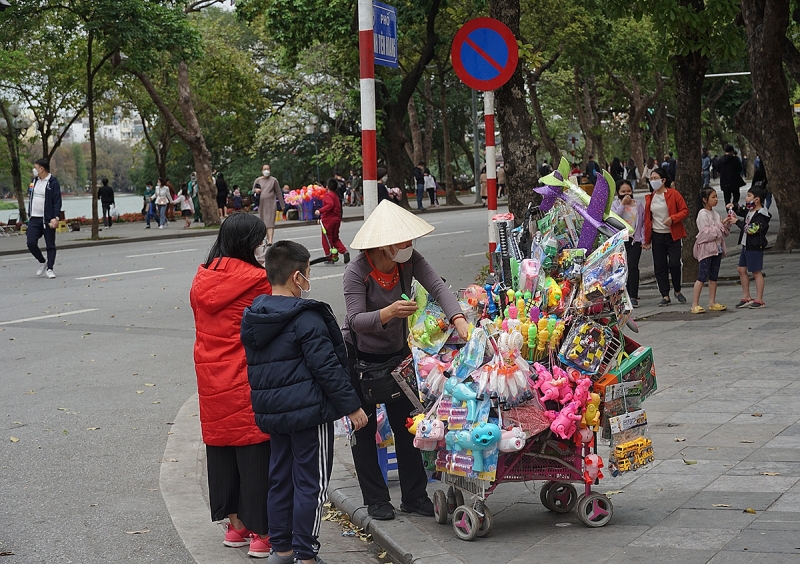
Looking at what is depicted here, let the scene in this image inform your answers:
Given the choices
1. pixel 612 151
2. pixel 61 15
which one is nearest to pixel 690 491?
pixel 61 15

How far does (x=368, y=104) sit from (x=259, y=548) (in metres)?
3.15

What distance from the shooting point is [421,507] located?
213 inches

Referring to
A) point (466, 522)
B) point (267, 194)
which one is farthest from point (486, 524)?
point (267, 194)

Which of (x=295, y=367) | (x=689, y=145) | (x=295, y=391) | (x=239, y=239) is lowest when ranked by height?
(x=295, y=391)

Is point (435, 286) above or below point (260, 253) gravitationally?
below

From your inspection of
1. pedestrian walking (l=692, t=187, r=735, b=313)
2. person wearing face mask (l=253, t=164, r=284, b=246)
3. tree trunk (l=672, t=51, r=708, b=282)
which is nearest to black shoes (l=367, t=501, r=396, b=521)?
pedestrian walking (l=692, t=187, r=735, b=313)

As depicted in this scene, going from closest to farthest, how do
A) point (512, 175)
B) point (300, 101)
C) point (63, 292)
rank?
point (512, 175) < point (63, 292) < point (300, 101)

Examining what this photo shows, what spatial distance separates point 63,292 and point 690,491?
12.1 m

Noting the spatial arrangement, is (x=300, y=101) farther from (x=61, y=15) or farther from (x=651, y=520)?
(x=651, y=520)

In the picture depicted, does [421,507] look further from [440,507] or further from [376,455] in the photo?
[376,455]

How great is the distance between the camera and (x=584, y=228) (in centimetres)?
524

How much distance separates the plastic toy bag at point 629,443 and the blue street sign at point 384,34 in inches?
129

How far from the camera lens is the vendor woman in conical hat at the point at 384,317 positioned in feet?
16.8

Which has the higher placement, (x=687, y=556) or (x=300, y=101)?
(x=300, y=101)
